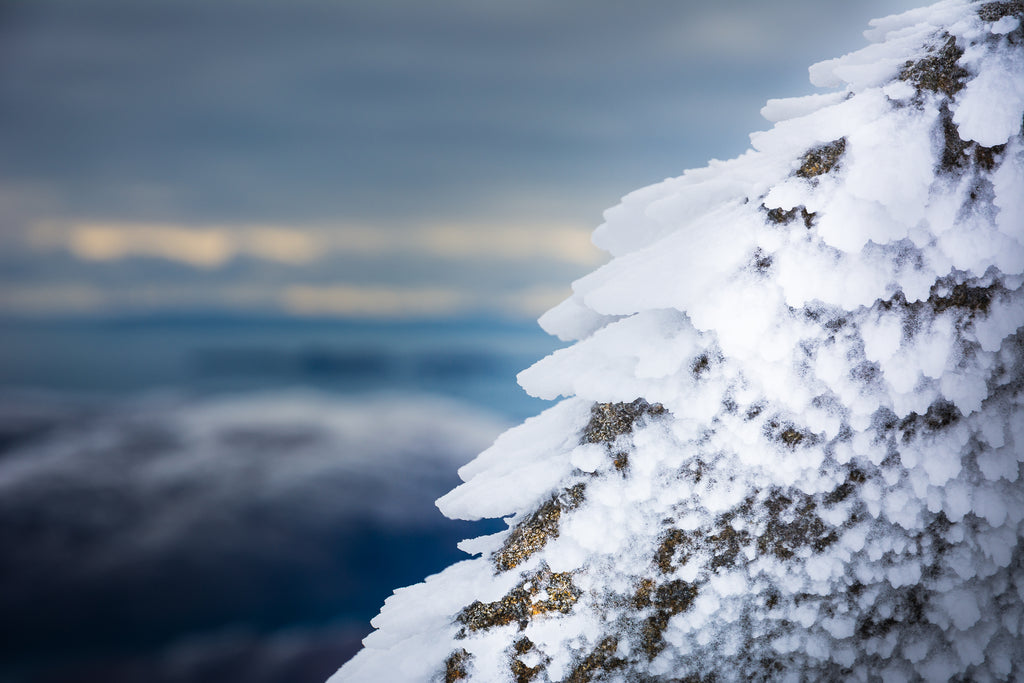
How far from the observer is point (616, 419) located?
1.72 metres

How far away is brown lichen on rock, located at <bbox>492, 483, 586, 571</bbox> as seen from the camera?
1.67 m

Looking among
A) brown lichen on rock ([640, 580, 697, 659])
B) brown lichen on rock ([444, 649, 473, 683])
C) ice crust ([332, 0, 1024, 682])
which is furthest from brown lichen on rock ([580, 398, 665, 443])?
brown lichen on rock ([444, 649, 473, 683])

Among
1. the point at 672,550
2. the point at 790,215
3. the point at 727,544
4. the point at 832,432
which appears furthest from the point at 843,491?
the point at 790,215

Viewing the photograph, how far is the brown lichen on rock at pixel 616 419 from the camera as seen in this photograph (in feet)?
5.52

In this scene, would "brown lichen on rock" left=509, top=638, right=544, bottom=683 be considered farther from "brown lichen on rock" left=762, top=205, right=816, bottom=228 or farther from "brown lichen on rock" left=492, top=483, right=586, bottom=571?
"brown lichen on rock" left=762, top=205, right=816, bottom=228

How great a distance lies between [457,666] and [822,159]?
1633mm

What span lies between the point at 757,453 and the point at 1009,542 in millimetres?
745

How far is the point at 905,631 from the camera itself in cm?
165

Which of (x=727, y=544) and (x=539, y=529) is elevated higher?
(x=539, y=529)

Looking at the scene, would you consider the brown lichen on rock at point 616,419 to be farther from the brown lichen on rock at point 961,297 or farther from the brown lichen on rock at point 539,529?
the brown lichen on rock at point 961,297

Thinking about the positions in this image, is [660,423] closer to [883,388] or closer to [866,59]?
[883,388]

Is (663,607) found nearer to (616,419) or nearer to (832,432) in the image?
(616,419)

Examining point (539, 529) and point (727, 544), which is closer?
point (727, 544)

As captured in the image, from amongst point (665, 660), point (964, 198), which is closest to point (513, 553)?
point (665, 660)
